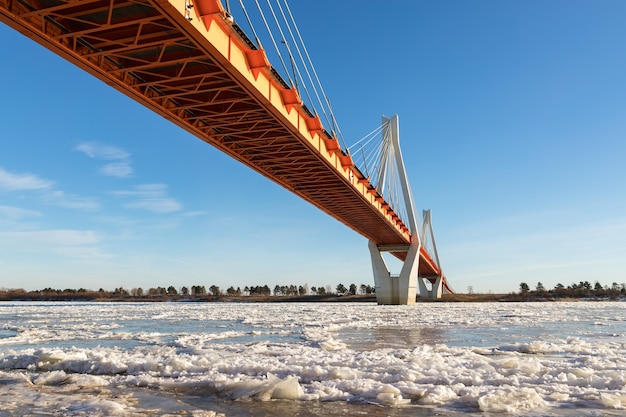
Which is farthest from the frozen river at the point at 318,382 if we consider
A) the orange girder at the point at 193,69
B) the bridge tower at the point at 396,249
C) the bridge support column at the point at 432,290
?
the bridge support column at the point at 432,290

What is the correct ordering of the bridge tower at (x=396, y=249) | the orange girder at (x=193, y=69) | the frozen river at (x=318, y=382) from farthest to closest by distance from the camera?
1. the bridge tower at (x=396, y=249)
2. the orange girder at (x=193, y=69)
3. the frozen river at (x=318, y=382)

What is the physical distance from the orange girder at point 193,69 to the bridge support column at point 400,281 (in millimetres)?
28999

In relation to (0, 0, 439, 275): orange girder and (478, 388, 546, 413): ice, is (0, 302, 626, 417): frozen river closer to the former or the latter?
(478, 388, 546, 413): ice

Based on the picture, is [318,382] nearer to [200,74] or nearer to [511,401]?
[511,401]

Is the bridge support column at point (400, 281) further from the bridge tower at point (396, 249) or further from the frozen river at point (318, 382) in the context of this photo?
the frozen river at point (318, 382)

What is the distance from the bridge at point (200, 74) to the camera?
1271cm

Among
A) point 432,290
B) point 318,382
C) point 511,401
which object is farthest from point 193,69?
point 432,290

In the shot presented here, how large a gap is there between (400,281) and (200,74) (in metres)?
43.8

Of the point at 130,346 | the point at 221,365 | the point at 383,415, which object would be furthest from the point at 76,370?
the point at 383,415

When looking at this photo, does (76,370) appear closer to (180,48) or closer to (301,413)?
(301,413)

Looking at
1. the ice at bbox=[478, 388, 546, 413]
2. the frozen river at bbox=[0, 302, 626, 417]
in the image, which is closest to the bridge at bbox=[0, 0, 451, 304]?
the frozen river at bbox=[0, 302, 626, 417]

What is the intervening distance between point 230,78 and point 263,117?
4556 mm

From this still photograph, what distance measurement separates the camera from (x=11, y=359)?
10.5 m

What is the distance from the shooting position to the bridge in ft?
41.7
